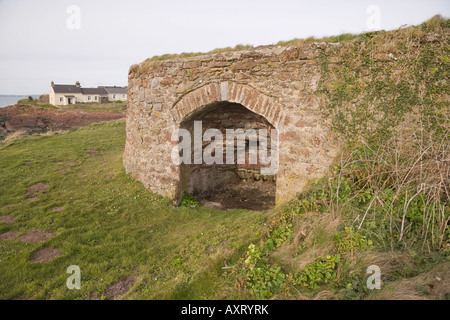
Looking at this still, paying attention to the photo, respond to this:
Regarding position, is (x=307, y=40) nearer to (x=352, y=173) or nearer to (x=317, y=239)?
(x=352, y=173)

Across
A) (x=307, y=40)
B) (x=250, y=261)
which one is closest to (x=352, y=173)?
(x=250, y=261)

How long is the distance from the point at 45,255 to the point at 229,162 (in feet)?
18.4

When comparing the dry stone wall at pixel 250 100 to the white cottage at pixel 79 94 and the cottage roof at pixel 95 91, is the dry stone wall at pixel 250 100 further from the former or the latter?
the cottage roof at pixel 95 91

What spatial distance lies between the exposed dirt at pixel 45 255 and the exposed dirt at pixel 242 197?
11.5ft

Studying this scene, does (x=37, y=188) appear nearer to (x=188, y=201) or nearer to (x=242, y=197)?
(x=188, y=201)

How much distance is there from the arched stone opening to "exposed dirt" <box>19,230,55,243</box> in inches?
114

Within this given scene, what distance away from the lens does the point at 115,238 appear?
509 cm

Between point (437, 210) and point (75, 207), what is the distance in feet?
22.4

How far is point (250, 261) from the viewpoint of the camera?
3.04 m

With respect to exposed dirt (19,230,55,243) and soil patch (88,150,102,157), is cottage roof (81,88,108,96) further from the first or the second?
exposed dirt (19,230,55,243)

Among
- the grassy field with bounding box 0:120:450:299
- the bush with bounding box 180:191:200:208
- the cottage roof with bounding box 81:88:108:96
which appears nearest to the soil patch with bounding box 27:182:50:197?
the grassy field with bounding box 0:120:450:299

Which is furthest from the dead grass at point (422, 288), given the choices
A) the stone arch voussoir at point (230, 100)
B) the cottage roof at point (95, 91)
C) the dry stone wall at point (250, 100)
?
the cottage roof at point (95, 91)

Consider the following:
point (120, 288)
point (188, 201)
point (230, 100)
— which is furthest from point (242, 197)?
point (120, 288)

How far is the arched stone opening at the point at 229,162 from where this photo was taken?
7125 millimetres
